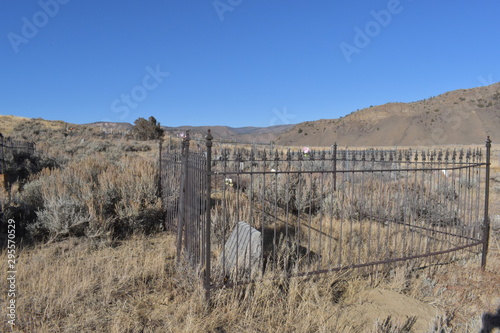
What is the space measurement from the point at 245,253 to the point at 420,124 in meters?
75.0

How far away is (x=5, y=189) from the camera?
7672 mm

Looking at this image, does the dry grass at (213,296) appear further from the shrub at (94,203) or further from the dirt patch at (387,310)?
the shrub at (94,203)

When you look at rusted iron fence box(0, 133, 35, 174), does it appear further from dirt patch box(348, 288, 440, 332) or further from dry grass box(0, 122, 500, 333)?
dirt patch box(348, 288, 440, 332)

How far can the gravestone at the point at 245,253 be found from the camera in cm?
392

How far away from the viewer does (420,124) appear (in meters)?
68.6

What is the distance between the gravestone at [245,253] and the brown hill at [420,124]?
64.9 m

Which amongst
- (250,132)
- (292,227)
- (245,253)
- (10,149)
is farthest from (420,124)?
(250,132)

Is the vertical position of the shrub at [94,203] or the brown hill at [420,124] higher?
the brown hill at [420,124]

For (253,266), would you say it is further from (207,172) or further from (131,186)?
(131,186)

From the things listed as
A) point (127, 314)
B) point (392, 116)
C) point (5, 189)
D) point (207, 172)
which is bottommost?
point (127, 314)

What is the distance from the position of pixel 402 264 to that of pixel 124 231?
474 cm

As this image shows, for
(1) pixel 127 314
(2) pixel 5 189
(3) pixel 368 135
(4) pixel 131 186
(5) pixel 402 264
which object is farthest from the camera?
(3) pixel 368 135

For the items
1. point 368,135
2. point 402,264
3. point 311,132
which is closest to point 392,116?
point 368,135

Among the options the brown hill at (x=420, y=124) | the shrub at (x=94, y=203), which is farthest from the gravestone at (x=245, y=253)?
the brown hill at (x=420, y=124)
